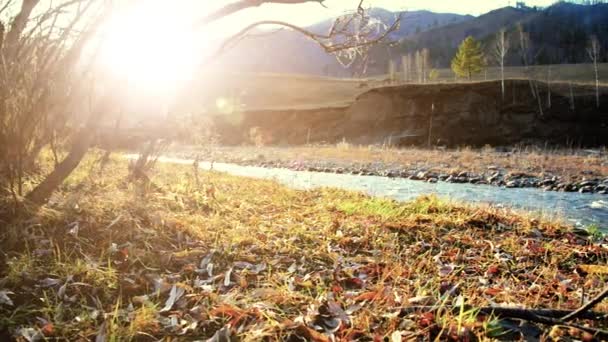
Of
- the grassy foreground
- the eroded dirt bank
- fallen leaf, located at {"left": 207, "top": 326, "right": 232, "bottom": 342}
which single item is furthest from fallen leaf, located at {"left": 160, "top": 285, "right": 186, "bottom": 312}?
the eroded dirt bank

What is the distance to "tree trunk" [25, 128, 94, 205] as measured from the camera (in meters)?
4.34

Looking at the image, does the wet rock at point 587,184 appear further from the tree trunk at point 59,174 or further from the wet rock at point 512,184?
the tree trunk at point 59,174

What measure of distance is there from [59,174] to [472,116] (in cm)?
3572

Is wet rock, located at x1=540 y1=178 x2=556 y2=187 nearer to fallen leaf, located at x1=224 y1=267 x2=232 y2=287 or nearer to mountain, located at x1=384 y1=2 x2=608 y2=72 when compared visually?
fallen leaf, located at x1=224 y1=267 x2=232 y2=287

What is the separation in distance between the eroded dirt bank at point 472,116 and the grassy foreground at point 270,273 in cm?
2801

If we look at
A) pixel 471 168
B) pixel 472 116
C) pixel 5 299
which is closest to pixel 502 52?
pixel 472 116

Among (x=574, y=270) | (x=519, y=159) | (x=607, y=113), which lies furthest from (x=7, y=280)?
(x=607, y=113)

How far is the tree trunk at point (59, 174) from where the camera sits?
14.2ft

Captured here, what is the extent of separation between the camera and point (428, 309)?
8.59 ft

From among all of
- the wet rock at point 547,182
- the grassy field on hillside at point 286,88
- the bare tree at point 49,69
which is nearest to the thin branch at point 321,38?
the bare tree at point 49,69

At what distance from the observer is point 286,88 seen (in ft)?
251

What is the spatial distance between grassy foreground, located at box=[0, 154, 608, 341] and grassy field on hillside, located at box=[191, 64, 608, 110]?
4951 cm

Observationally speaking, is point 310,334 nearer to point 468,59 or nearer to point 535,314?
point 535,314

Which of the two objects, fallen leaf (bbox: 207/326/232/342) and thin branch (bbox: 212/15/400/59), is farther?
thin branch (bbox: 212/15/400/59)
